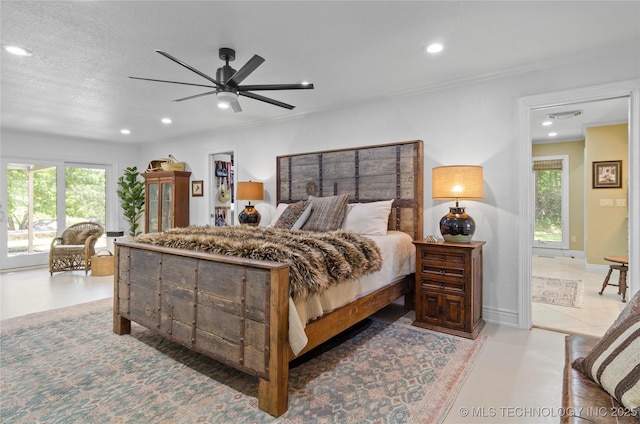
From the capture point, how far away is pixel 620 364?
1.09 metres

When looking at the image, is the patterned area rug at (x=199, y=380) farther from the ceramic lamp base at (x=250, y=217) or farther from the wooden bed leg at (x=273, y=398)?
the ceramic lamp base at (x=250, y=217)

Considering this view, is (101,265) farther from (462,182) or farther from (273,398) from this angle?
(462,182)

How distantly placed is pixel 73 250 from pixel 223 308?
4.59 meters

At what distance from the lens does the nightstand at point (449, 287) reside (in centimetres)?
273

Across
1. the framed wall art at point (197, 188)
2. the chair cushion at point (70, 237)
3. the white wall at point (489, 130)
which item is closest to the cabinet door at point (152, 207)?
the framed wall art at point (197, 188)

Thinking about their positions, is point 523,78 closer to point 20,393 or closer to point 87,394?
point 87,394

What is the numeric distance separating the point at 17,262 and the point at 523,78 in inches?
307

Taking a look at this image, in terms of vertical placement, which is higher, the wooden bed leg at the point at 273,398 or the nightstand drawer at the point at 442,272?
the nightstand drawer at the point at 442,272

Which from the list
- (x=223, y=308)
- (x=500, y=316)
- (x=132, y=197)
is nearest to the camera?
(x=223, y=308)

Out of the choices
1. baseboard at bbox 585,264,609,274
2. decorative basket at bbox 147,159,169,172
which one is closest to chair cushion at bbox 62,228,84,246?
decorative basket at bbox 147,159,169,172

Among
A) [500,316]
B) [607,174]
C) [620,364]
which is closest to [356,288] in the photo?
[620,364]

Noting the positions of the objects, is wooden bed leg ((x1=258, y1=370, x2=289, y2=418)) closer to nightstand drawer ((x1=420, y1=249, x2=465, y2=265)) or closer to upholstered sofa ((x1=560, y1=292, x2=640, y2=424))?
upholstered sofa ((x1=560, y1=292, x2=640, y2=424))

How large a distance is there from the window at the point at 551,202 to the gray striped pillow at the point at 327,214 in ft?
17.9

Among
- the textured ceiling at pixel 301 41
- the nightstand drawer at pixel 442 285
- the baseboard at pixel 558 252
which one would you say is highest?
the textured ceiling at pixel 301 41
